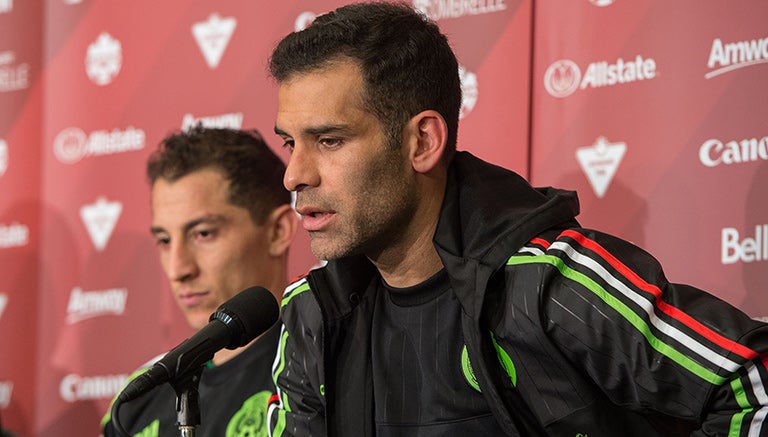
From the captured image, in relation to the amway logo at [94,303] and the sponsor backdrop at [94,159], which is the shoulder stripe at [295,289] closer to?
the sponsor backdrop at [94,159]

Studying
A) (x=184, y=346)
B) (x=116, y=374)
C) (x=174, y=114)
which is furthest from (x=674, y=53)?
(x=116, y=374)

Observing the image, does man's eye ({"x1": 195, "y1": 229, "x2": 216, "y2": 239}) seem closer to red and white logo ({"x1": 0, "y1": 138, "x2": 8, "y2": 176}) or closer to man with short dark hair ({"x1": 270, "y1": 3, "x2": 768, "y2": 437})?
man with short dark hair ({"x1": 270, "y1": 3, "x2": 768, "y2": 437})

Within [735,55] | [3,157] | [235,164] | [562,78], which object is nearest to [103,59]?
[3,157]

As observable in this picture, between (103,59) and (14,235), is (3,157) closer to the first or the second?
(14,235)

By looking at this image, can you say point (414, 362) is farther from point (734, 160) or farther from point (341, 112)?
point (734, 160)

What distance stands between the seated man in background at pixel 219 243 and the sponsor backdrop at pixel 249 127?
221 mm

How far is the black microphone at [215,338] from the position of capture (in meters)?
1.54

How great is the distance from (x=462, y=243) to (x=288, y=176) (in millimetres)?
322

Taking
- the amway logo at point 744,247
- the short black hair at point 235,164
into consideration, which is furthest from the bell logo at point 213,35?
the amway logo at point 744,247

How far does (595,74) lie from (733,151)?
365 mm

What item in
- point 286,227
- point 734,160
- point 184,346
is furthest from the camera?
point 286,227

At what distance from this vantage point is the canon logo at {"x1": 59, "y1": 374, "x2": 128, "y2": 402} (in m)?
3.17

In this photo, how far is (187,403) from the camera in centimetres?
159

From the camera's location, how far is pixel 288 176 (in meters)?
1.83
